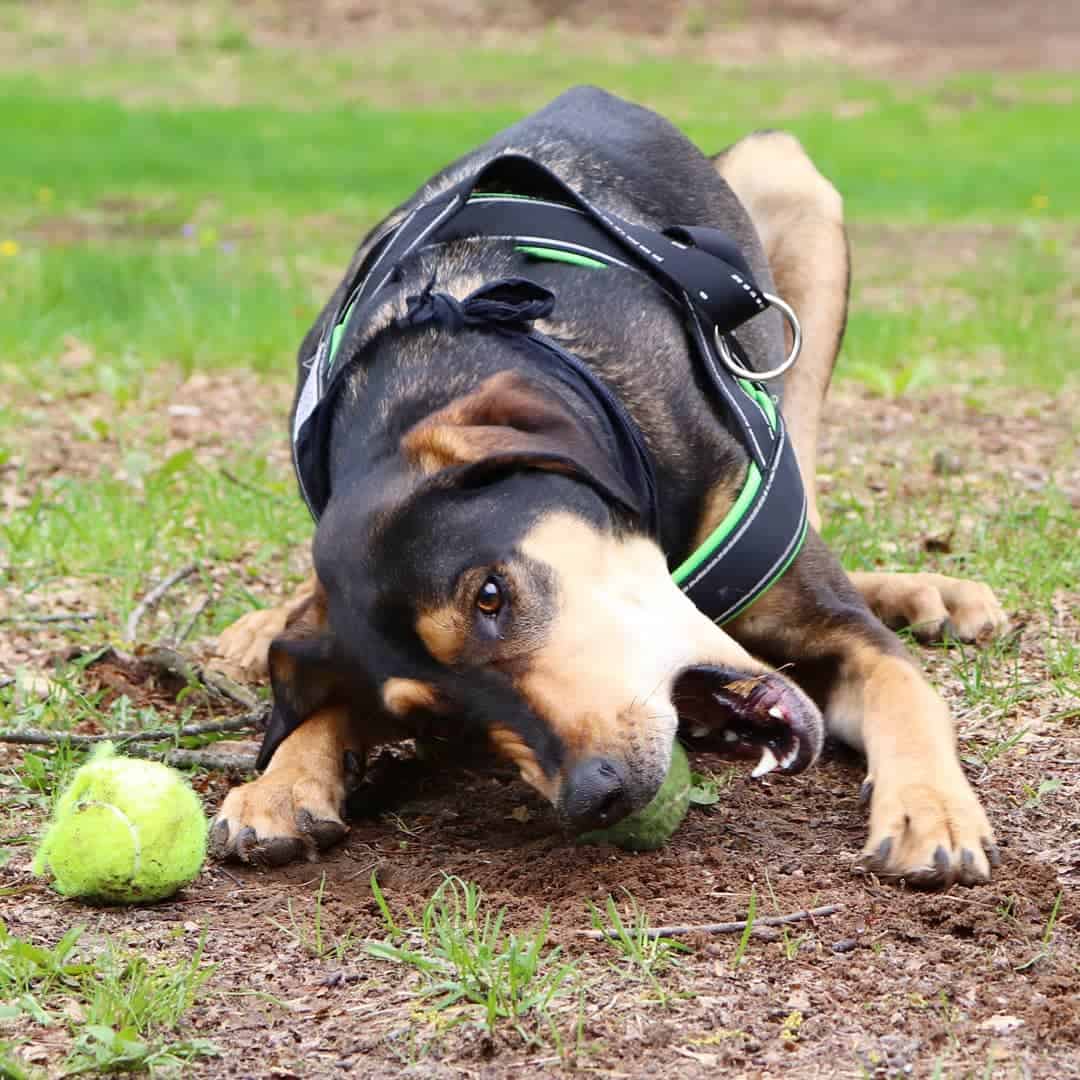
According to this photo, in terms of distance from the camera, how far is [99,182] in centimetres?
1584

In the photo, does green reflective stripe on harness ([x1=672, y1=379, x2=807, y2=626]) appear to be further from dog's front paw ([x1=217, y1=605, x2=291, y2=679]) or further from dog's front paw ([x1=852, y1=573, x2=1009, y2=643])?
dog's front paw ([x1=217, y1=605, x2=291, y2=679])

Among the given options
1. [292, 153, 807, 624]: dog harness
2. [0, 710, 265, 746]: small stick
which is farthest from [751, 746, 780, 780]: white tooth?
[0, 710, 265, 746]: small stick

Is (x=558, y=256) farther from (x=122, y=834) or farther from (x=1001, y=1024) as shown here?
(x=1001, y=1024)

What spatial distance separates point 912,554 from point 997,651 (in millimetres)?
923

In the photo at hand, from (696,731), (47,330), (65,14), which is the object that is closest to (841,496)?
(696,731)

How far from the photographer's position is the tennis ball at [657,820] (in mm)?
2977

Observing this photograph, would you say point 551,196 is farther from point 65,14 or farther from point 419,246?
point 65,14

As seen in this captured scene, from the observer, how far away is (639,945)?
2.61 meters

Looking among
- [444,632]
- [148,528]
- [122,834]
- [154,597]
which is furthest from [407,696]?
[148,528]

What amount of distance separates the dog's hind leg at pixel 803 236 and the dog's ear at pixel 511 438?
2.09 metres

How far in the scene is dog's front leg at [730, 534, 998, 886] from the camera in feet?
9.48

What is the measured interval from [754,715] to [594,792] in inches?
Answer: 21.7

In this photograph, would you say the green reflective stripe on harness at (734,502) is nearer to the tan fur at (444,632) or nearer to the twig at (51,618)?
the tan fur at (444,632)

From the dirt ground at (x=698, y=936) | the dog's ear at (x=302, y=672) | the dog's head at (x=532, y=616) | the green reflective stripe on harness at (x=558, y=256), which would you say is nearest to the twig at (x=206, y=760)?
the dirt ground at (x=698, y=936)
